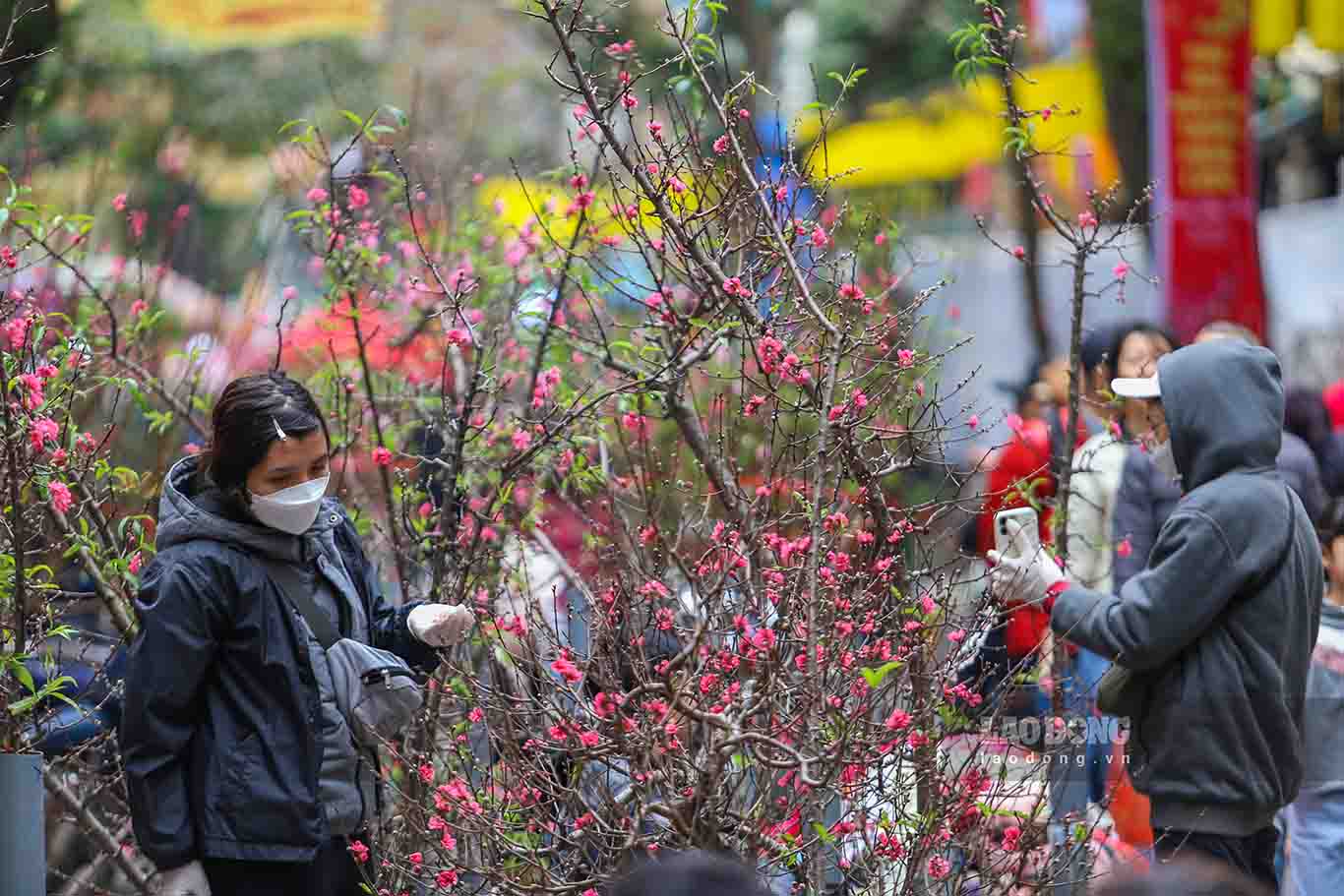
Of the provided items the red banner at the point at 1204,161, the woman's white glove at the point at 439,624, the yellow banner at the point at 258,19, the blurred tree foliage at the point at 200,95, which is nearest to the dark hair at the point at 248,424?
the woman's white glove at the point at 439,624

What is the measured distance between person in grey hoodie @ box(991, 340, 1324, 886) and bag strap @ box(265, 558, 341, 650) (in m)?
1.39

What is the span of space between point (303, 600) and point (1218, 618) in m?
1.88

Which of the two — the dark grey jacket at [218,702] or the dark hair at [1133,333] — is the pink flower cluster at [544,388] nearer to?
the dark grey jacket at [218,702]

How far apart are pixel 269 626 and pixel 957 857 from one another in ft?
4.71

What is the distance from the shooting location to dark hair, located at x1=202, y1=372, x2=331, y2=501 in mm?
3432

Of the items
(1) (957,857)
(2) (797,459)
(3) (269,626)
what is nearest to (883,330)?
(2) (797,459)

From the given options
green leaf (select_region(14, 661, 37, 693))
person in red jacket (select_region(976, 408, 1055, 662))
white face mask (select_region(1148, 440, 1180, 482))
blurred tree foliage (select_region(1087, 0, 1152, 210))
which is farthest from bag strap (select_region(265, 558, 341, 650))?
blurred tree foliage (select_region(1087, 0, 1152, 210))

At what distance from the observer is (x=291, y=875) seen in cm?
343

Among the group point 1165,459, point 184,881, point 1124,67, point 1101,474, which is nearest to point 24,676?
point 184,881

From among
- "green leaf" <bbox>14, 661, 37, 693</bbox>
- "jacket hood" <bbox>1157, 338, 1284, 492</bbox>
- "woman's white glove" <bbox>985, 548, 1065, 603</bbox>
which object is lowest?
"woman's white glove" <bbox>985, 548, 1065, 603</bbox>

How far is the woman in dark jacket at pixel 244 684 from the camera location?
3266 mm

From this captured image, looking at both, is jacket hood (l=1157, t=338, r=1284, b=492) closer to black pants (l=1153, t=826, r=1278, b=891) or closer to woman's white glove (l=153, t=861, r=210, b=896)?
black pants (l=1153, t=826, r=1278, b=891)

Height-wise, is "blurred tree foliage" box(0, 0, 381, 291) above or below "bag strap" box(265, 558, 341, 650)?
below

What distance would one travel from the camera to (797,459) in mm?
4098
